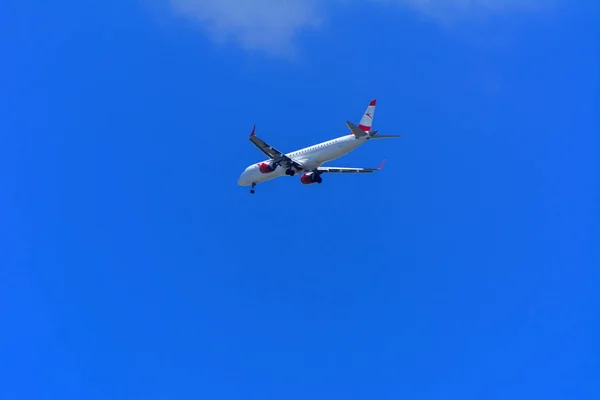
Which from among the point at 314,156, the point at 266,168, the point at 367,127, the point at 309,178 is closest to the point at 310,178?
the point at 309,178

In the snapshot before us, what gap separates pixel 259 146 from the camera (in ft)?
215

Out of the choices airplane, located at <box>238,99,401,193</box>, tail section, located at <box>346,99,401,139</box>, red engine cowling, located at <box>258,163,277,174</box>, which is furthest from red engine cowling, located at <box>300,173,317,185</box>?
tail section, located at <box>346,99,401,139</box>

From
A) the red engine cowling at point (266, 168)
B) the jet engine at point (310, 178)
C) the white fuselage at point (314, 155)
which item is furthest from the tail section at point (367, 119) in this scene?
the red engine cowling at point (266, 168)

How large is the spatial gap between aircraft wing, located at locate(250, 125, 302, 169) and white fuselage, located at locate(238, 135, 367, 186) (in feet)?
4.35

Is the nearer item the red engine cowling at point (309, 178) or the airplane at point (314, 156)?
the airplane at point (314, 156)

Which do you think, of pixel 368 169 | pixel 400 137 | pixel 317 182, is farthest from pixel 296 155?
pixel 400 137

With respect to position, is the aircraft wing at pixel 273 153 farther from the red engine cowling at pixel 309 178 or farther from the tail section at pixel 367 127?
the tail section at pixel 367 127

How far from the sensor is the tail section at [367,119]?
225 feet

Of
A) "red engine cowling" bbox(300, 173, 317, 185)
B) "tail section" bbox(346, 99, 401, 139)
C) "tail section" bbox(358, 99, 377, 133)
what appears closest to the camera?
"tail section" bbox(346, 99, 401, 139)

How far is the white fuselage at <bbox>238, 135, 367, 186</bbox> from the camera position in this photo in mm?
66562

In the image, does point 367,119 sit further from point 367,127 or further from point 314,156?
point 314,156

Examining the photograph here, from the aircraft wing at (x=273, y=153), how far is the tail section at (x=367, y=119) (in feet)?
24.8

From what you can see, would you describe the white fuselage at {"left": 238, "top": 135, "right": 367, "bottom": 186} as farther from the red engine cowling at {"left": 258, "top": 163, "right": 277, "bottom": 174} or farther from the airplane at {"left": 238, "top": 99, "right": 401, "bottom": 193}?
the red engine cowling at {"left": 258, "top": 163, "right": 277, "bottom": 174}

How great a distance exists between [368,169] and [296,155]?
28.7 feet
